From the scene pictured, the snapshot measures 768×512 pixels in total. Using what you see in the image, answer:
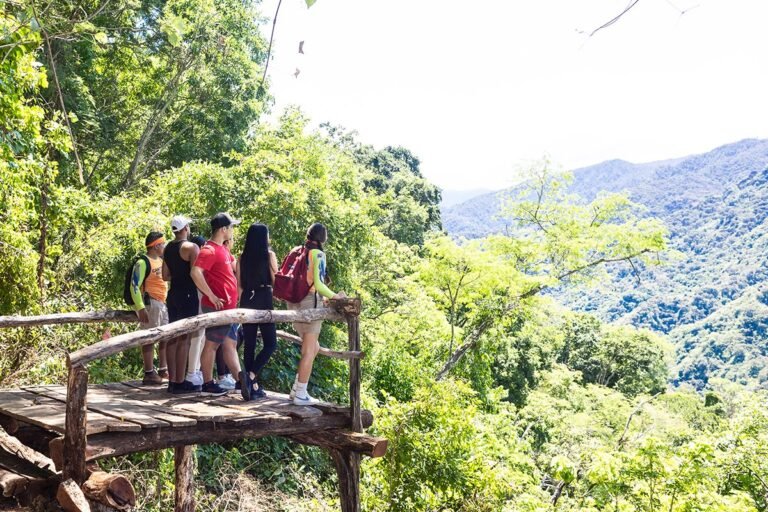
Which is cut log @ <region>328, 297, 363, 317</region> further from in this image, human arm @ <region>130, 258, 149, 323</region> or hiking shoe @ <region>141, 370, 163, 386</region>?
hiking shoe @ <region>141, 370, 163, 386</region>

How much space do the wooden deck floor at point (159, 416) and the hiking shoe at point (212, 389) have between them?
57 mm

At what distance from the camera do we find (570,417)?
2472 cm

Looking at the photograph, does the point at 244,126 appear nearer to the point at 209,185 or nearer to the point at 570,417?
the point at 209,185

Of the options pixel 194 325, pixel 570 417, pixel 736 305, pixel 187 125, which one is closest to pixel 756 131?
pixel 736 305

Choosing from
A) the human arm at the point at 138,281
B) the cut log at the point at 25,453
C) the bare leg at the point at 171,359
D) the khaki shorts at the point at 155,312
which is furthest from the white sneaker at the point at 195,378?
the cut log at the point at 25,453

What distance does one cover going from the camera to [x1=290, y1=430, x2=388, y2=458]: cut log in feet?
18.5

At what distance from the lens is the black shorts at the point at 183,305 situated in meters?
5.45

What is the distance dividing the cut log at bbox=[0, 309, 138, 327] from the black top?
1.37 meters

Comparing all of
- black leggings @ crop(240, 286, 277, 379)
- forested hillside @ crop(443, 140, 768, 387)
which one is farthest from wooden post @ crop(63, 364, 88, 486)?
forested hillside @ crop(443, 140, 768, 387)

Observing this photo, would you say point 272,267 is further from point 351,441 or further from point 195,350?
point 351,441

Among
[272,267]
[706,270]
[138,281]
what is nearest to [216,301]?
[272,267]

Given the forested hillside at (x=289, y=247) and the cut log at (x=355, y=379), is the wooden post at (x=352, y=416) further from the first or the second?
the forested hillside at (x=289, y=247)

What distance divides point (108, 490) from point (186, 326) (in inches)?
43.0

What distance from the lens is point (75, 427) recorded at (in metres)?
3.87
